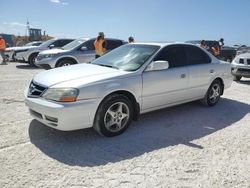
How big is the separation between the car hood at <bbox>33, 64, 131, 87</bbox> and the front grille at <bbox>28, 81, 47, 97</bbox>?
0.21ft

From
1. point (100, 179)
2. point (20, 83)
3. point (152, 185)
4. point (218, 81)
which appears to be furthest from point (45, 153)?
point (20, 83)

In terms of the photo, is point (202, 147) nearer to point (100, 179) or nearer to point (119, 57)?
point (100, 179)

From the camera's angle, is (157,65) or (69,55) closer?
(157,65)

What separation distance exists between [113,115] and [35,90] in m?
1.31

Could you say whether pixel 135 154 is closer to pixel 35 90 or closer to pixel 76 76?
pixel 76 76

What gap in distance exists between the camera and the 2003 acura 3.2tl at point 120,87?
3895 mm

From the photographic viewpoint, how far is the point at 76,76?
4.29 metres

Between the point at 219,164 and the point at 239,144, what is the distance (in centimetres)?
89

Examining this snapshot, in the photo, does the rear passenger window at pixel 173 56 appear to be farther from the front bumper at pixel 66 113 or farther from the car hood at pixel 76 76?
the front bumper at pixel 66 113

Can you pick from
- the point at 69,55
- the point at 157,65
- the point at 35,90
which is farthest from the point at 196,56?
the point at 69,55

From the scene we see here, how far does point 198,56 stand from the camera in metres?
6.00

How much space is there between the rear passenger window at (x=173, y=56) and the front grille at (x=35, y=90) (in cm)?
213

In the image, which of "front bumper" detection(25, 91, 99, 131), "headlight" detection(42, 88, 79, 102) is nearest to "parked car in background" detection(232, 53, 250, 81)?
"front bumper" detection(25, 91, 99, 131)

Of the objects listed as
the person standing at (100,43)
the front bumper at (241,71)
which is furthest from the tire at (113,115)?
the front bumper at (241,71)
